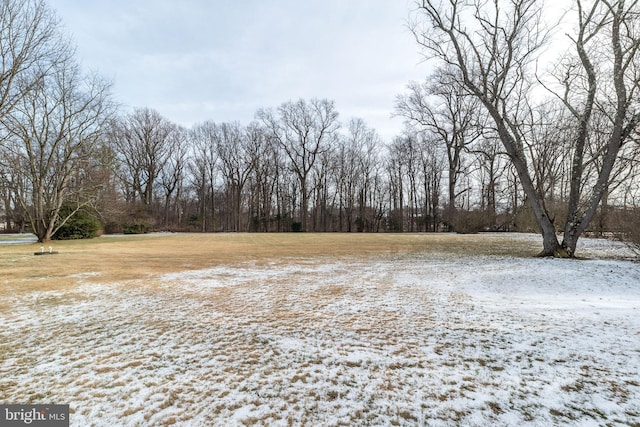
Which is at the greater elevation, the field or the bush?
the bush

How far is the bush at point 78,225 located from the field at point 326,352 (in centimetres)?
1816

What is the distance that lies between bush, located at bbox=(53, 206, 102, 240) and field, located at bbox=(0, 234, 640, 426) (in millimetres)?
18163

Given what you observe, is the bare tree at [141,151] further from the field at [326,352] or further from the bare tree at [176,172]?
the field at [326,352]

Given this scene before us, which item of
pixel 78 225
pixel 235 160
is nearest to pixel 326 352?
pixel 78 225

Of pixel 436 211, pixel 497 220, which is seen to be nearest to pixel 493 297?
pixel 497 220

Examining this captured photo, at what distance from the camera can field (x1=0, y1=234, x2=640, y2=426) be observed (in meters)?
2.32

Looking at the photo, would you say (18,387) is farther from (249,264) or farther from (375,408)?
(249,264)

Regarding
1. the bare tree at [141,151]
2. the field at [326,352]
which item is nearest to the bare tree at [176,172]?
the bare tree at [141,151]

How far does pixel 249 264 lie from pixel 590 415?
904 cm

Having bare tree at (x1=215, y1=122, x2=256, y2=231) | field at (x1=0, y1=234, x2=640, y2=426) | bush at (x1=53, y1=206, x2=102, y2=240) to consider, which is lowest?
field at (x1=0, y1=234, x2=640, y2=426)

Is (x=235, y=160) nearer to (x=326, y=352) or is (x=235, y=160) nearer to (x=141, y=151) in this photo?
(x=141, y=151)

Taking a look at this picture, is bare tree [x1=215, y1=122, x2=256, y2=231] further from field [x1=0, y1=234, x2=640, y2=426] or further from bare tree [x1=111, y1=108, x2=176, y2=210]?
field [x1=0, y1=234, x2=640, y2=426]

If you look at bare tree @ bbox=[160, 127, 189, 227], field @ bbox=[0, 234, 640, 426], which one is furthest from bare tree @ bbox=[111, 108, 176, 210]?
field @ bbox=[0, 234, 640, 426]

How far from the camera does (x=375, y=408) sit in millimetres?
2340
